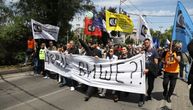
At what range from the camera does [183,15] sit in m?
10.8

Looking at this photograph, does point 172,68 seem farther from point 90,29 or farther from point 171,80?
point 90,29

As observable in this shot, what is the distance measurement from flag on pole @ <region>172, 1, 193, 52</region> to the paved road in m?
1.87

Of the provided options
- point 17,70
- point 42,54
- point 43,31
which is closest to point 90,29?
point 43,31

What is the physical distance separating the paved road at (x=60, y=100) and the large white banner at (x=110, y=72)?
0.44 meters

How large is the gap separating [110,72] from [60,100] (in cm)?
175

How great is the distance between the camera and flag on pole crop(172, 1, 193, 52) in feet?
34.9

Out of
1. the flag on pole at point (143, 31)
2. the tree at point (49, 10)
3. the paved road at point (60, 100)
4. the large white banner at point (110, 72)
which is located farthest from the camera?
the tree at point (49, 10)

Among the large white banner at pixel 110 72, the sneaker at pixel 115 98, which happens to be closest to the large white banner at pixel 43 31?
the large white banner at pixel 110 72

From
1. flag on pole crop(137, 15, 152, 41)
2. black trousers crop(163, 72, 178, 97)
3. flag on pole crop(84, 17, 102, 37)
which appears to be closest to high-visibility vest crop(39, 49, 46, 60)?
flag on pole crop(137, 15, 152, 41)

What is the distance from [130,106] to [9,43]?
486 inches

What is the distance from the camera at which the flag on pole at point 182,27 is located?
1065cm

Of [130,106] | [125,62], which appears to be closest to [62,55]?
[125,62]

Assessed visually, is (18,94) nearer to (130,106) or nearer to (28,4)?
(130,106)

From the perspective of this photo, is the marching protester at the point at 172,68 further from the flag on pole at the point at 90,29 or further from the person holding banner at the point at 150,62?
the flag on pole at the point at 90,29
